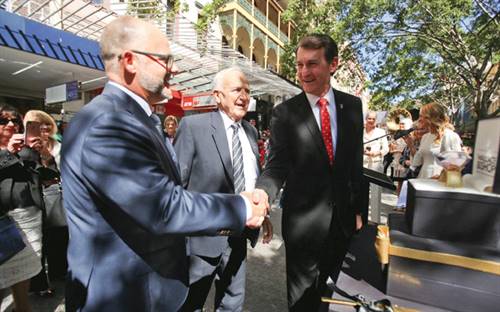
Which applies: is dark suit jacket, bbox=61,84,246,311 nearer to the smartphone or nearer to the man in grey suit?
the man in grey suit

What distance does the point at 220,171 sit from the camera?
2.20 m

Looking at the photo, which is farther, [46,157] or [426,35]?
[426,35]

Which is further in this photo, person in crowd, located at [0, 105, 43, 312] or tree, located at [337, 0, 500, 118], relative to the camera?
tree, located at [337, 0, 500, 118]

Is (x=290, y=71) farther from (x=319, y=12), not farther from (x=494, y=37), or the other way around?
(x=494, y=37)

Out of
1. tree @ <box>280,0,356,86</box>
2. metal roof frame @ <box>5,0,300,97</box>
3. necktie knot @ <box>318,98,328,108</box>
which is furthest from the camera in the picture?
tree @ <box>280,0,356,86</box>

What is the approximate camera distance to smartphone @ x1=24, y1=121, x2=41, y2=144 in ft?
9.78

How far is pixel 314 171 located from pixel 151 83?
3.74ft

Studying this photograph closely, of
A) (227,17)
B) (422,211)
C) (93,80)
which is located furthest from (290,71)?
(422,211)

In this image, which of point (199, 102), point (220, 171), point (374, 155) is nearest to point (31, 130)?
point (220, 171)

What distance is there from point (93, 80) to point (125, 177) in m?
10.1

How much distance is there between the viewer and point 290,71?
15188 millimetres

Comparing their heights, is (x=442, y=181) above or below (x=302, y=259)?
above

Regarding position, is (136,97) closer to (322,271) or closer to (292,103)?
(292,103)

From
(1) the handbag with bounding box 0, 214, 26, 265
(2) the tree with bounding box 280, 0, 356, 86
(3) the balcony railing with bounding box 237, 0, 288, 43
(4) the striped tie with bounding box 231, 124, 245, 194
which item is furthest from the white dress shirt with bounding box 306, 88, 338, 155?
(3) the balcony railing with bounding box 237, 0, 288, 43
